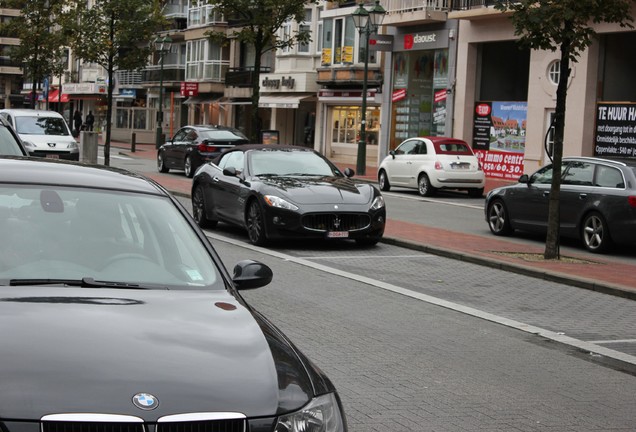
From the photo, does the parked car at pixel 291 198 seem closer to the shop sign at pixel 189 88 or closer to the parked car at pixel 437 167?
the parked car at pixel 437 167

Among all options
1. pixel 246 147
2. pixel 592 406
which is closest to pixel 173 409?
pixel 592 406

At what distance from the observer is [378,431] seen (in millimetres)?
6168

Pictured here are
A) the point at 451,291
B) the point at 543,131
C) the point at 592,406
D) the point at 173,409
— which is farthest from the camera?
the point at 543,131

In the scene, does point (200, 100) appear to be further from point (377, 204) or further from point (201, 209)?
point (377, 204)

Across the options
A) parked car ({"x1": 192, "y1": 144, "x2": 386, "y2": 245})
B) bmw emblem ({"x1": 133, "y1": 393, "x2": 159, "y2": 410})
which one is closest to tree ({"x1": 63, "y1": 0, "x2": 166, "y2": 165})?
parked car ({"x1": 192, "y1": 144, "x2": 386, "y2": 245})

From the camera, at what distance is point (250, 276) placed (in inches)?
211

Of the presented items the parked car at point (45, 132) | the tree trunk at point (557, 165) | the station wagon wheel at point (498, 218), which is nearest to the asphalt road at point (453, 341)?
the tree trunk at point (557, 165)

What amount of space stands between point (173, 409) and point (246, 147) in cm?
1426

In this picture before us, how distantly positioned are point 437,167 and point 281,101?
2512 centimetres

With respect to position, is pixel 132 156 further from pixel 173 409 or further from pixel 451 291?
pixel 173 409

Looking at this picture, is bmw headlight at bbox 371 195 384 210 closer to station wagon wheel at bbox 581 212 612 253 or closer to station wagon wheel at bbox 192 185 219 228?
station wagon wheel at bbox 192 185 219 228

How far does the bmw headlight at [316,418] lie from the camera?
12.3ft

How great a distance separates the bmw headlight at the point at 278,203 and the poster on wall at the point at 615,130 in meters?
18.7

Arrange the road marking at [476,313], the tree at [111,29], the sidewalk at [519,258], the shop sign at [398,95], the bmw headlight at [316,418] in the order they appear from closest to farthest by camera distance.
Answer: the bmw headlight at [316,418] < the road marking at [476,313] < the sidewalk at [519,258] < the tree at [111,29] < the shop sign at [398,95]
